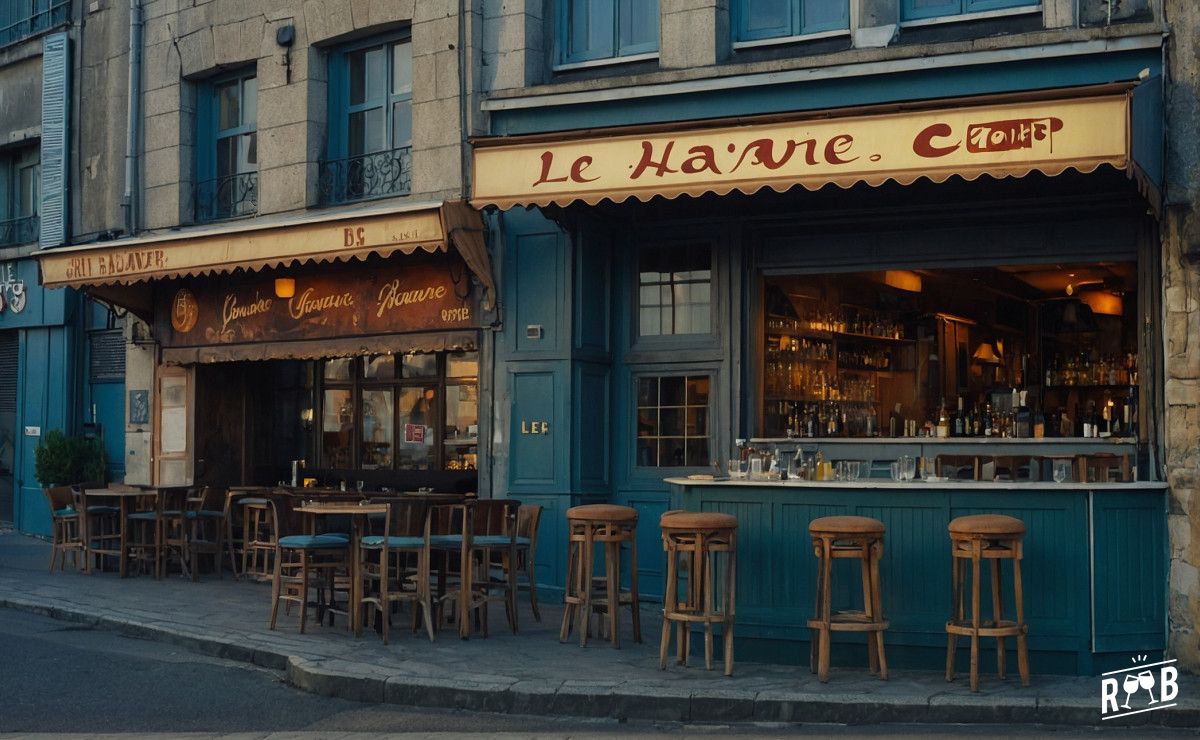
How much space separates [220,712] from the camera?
28.3ft

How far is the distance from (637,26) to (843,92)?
253 centimetres

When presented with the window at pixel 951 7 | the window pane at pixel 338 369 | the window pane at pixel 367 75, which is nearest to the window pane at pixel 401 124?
the window pane at pixel 367 75

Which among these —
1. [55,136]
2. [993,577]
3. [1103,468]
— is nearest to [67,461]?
[55,136]

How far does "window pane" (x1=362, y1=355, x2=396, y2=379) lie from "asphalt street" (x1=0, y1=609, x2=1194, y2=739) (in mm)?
6584

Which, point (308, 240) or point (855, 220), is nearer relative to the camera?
point (855, 220)

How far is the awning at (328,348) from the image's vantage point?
14.8m

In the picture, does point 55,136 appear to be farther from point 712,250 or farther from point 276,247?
point 712,250

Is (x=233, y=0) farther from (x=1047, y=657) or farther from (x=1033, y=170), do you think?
(x=1047, y=657)

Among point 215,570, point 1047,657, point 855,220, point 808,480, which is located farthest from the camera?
point 215,570

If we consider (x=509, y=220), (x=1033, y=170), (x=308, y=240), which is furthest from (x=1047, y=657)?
(x=308, y=240)

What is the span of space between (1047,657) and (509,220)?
6.94m

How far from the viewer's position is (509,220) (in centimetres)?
1430

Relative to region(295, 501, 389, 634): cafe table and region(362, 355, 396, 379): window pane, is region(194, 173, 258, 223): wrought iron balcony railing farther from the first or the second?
region(295, 501, 389, 634): cafe table

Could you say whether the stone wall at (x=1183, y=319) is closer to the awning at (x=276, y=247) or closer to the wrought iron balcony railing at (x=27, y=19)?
the awning at (x=276, y=247)
